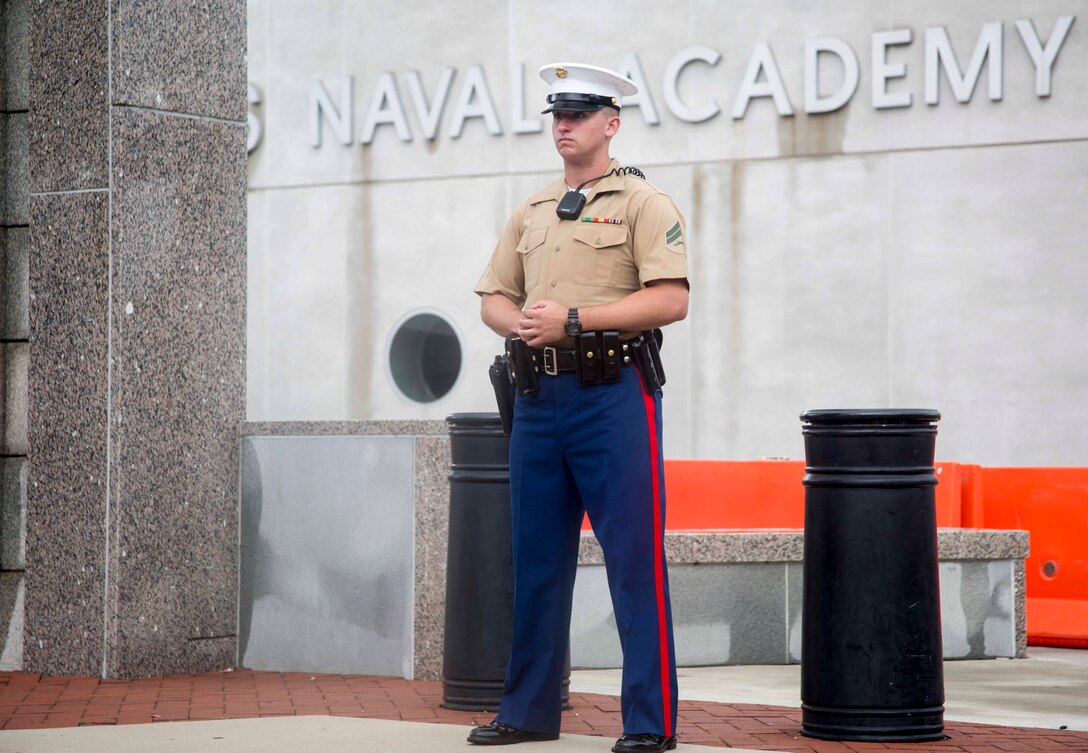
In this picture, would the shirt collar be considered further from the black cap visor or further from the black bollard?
the black bollard

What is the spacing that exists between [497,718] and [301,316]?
11322 millimetres

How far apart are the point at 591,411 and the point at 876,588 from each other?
1202 mm

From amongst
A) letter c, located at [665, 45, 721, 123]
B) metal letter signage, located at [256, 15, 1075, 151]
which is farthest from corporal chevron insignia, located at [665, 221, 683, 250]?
letter c, located at [665, 45, 721, 123]

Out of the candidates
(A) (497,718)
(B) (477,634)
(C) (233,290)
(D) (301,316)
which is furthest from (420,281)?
(A) (497,718)

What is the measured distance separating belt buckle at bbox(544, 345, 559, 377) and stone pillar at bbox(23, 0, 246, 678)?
2804 mm

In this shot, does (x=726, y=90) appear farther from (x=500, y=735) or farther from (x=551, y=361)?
(x=500, y=735)

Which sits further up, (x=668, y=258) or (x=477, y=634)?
(x=668, y=258)

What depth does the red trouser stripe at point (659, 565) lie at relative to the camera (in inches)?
205

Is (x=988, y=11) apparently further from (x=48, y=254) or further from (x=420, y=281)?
(x=48, y=254)

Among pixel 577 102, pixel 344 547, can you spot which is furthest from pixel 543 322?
pixel 344 547

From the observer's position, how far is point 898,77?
14.2 meters

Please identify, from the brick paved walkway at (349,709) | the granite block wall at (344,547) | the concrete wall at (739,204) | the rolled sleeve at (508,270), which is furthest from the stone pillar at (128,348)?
the concrete wall at (739,204)

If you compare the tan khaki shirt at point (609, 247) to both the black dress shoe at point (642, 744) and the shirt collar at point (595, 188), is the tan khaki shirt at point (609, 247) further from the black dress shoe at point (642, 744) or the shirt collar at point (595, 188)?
the black dress shoe at point (642, 744)

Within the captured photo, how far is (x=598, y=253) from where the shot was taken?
17.4 ft
